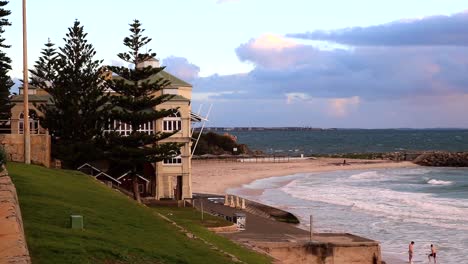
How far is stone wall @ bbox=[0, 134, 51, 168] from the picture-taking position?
69.8ft

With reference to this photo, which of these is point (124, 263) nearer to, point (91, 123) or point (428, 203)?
point (91, 123)

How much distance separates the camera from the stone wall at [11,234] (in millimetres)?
6758

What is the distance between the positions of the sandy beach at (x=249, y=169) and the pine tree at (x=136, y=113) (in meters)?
18.6

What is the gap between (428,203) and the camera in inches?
1564

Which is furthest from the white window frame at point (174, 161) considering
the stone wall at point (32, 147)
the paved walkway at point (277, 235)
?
the stone wall at point (32, 147)

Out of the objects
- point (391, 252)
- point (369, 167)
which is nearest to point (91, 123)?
point (391, 252)

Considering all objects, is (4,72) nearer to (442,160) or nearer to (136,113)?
(136,113)

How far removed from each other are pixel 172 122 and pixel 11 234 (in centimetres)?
2281

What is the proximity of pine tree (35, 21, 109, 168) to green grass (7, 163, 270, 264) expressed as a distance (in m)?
12.4

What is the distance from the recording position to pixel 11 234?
7.70 metres

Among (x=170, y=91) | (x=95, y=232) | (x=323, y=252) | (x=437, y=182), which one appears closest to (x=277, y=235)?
(x=323, y=252)

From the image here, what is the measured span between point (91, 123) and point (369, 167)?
52.0m

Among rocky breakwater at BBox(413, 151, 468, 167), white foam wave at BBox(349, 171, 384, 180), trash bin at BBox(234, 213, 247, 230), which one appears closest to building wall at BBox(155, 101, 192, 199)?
trash bin at BBox(234, 213, 247, 230)

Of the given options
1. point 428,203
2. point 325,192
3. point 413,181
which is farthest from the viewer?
point 413,181
